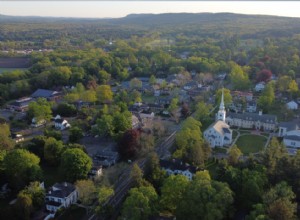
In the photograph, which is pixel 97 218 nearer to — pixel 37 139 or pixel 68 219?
pixel 68 219

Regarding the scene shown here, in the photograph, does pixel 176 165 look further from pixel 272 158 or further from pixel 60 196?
pixel 60 196

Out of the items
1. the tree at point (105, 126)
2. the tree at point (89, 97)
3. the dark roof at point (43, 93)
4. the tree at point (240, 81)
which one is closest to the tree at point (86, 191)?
the tree at point (105, 126)

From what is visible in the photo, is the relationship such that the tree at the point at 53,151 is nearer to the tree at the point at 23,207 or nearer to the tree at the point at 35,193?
the tree at the point at 35,193

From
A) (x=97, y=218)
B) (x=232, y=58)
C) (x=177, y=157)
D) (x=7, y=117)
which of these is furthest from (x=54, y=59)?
(x=97, y=218)

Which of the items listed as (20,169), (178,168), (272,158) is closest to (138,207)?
(178,168)

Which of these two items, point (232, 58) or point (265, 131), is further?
point (232, 58)

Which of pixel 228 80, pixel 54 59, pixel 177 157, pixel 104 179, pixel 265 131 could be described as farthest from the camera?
pixel 54 59
